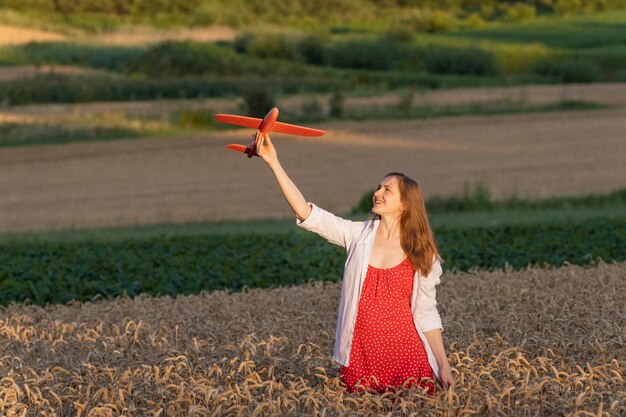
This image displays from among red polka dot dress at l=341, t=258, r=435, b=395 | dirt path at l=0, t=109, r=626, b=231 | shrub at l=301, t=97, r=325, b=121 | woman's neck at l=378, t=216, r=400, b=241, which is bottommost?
dirt path at l=0, t=109, r=626, b=231

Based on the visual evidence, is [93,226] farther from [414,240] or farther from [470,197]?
[414,240]

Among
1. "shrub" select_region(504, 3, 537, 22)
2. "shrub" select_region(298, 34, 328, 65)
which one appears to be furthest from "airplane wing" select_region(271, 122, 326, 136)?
"shrub" select_region(504, 3, 537, 22)

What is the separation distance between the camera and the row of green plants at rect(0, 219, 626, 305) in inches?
470

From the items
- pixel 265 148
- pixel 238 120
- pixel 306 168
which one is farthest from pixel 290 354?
pixel 306 168

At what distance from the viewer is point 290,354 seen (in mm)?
7320

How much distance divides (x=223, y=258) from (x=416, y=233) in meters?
6.79

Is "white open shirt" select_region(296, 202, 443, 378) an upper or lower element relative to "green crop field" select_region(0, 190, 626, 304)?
upper

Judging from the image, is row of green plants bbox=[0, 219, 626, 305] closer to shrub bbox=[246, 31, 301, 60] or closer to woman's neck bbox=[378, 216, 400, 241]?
woman's neck bbox=[378, 216, 400, 241]

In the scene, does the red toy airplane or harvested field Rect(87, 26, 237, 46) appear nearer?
the red toy airplane

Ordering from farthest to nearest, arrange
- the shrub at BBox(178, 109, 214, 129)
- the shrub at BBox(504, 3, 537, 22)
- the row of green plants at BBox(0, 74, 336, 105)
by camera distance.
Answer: the shrub at BBox(504, 3, 537, 22) → the row of green plants at BBox(0, 74, 336, 105) → the shrub at BBox(178, 109, 214, 129)

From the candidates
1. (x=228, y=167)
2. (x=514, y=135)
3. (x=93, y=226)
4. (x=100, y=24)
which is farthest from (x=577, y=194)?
(x=100, y=24)

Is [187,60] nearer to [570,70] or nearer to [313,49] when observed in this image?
[313,49]

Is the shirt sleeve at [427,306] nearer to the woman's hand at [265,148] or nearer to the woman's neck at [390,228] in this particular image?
the woman's neck at [390,228]

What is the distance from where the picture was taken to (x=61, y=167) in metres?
21.8
